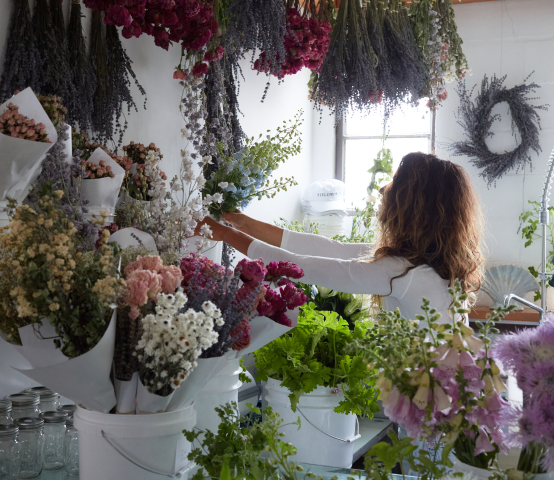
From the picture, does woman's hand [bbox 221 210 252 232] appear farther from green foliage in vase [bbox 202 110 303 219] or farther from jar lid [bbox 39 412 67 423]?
jar lid [bbox 39 412 67 423]

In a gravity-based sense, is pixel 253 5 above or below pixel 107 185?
above

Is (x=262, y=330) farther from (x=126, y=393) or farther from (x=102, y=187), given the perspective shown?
(x=102, y=187)

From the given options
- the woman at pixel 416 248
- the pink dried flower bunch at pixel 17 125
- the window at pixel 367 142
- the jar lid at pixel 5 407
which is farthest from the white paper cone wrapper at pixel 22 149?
the window at pixel 367 142

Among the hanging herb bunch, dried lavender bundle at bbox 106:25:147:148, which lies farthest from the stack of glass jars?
the hanging herb bunch

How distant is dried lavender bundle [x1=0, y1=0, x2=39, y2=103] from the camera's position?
1048 mm

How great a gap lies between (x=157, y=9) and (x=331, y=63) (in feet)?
3.78

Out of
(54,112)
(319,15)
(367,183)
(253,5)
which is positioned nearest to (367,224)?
(367,183)

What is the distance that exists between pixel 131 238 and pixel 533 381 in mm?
694

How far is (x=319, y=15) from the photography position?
6.51 feet

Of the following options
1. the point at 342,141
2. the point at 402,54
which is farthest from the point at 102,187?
the point at 342,141

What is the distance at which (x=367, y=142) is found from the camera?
12.6 feet

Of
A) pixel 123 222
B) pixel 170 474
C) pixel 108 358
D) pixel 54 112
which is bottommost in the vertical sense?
pixel 170 474

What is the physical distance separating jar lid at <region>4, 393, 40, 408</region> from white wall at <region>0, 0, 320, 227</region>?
64 cm

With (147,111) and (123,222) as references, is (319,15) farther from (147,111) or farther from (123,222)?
(123,222)
